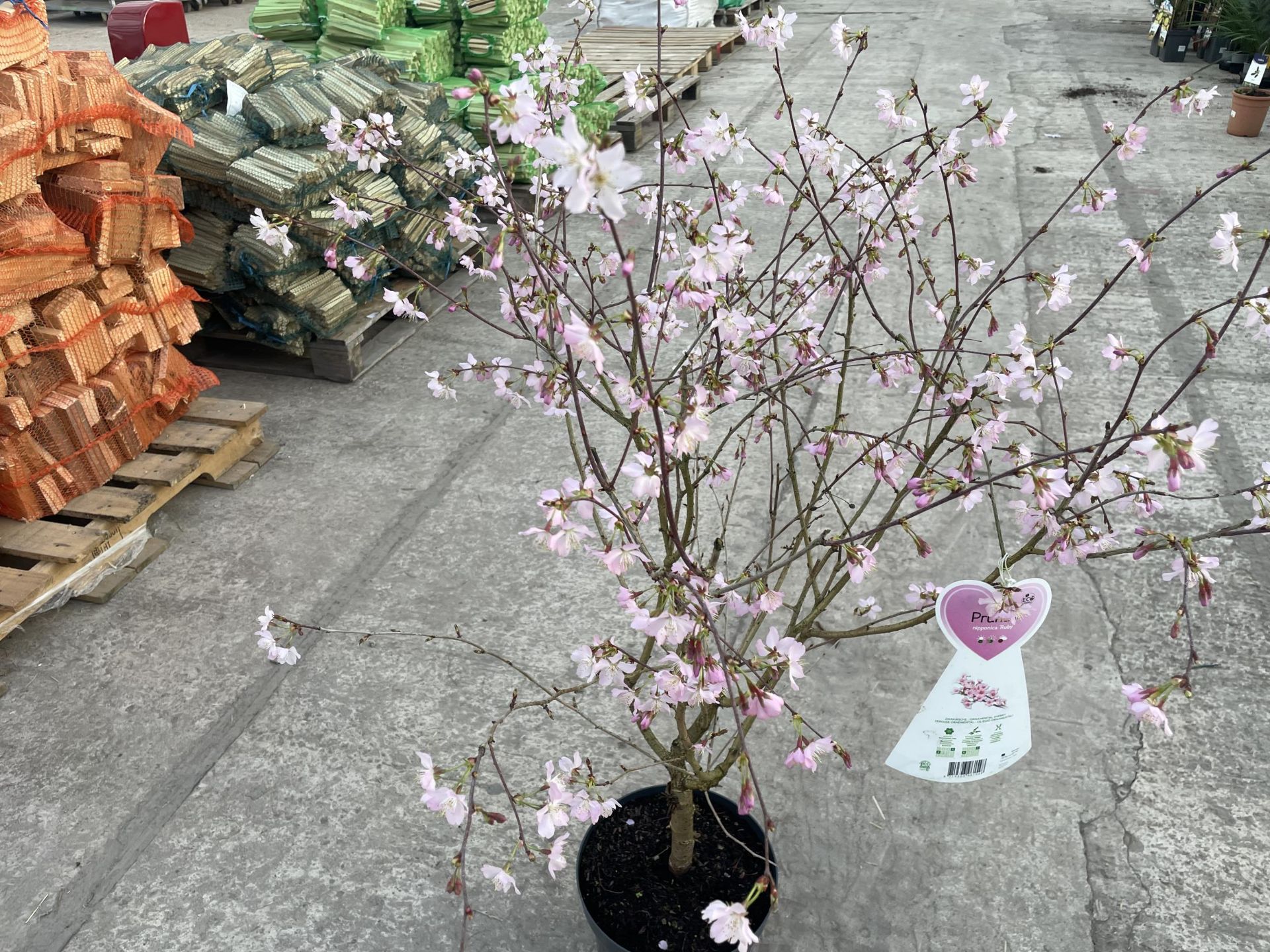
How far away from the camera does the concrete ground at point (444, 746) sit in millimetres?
2193

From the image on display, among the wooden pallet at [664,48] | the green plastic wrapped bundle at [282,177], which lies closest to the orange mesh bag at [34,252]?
the green plastic wrapped bundle at [282,177]

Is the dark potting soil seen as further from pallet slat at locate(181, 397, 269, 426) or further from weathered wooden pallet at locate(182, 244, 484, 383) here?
weathered wooden pallet at locate(182, 244, 484, 383)

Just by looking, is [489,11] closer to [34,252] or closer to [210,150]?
[210,150]

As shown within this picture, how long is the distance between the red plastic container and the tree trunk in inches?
196

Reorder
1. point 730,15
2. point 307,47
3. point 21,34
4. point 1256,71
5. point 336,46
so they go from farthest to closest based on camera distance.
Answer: point 730,15
point 1256,71
point 307,47
point 336,46
point 21,34

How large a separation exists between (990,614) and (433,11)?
5.30m

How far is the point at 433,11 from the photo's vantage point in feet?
18.4

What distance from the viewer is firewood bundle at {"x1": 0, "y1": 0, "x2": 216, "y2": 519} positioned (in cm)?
286

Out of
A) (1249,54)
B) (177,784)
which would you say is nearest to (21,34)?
(177,784)

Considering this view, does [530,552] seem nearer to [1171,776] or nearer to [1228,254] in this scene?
[1171,776]

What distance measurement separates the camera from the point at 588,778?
1.59 metres

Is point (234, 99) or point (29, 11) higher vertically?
point (29, 11)

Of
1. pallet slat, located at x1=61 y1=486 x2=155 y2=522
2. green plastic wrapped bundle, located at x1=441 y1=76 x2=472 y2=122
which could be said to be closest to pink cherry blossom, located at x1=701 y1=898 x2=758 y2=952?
pallet slat, located at x1=61 y1=486 x2=155 y2=522

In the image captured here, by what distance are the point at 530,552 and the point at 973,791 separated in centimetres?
158
